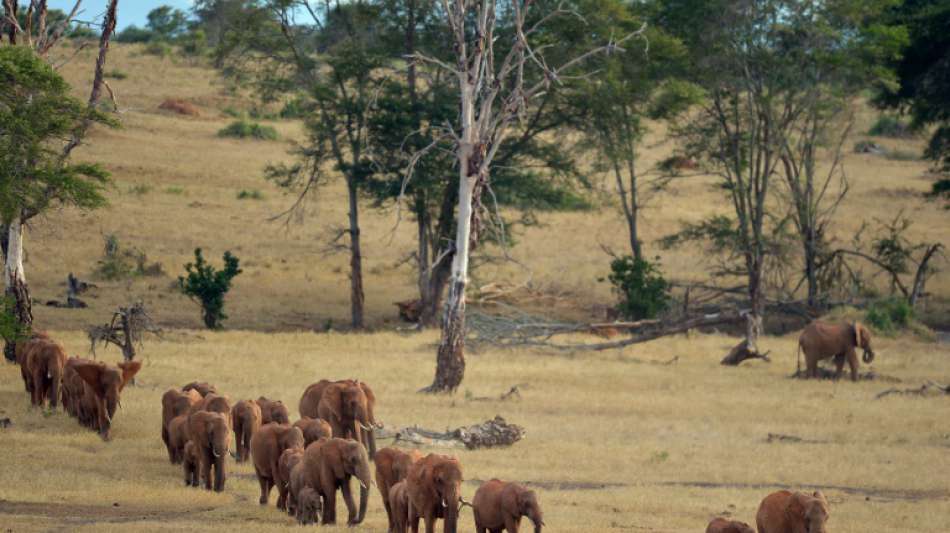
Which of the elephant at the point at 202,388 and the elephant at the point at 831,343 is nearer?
the elephant at the point at 202,388

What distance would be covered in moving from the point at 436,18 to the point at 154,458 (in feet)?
66.3

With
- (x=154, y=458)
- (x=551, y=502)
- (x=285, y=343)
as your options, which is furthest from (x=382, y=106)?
(x=551, y=502)

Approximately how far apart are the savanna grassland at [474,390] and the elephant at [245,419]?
0.46 m

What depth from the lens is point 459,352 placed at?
23.5 meters

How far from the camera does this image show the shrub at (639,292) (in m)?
35.2

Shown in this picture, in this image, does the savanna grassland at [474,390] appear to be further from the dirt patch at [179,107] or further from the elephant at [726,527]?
the dirt patch at [179,107]

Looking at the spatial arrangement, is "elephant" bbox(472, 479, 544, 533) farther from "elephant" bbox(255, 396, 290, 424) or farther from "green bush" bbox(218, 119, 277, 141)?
"green bush" bbox(218, 119, 277, 141)

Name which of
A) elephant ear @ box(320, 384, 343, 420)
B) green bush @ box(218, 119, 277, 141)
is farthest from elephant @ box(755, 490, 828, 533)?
green bush @ box(218, 119, 277, 141)

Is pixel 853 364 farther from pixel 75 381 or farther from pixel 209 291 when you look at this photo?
pixel 75 381

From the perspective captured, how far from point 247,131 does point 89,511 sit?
47899mm

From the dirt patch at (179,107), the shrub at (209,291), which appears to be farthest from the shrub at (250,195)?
the shrub at (209,291)

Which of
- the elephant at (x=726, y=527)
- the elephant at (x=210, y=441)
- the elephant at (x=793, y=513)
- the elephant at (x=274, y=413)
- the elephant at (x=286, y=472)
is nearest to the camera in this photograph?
the elephant at (x=726, y=527)

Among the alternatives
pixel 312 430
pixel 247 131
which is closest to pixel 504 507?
pixel 312 430

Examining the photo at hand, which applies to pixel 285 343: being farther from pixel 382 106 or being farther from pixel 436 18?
pixel 436 18
